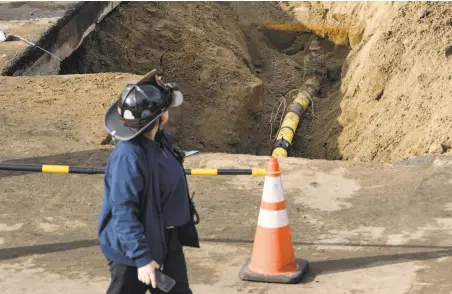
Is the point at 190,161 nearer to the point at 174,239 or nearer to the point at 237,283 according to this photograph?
the point at 237,283

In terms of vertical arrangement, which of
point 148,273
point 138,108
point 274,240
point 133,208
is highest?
point 138,108

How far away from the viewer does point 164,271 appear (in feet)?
14.5

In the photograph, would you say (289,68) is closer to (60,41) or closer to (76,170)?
(60,41)

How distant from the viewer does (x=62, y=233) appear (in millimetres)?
6785

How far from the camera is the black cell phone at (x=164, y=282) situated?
4.08 meters

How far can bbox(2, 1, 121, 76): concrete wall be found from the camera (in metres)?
11.1

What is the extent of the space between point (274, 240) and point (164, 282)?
1.73 m

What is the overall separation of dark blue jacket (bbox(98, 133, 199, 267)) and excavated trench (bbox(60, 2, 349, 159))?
7409 mm

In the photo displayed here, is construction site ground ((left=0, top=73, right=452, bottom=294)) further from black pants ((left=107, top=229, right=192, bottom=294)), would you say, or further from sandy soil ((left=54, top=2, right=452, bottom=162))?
sandy soil ((left=54, top=2, right=452, bottom=162))

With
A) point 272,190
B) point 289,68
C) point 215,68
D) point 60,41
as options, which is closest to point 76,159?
point 272,190

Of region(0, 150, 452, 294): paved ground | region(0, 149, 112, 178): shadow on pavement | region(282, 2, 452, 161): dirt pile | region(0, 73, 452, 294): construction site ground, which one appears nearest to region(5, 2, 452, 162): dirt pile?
region(282, 2, 452, 161): dirt pile

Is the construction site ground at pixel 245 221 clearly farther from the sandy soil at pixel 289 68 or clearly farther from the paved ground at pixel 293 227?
the sandy soil at pixel 289 68

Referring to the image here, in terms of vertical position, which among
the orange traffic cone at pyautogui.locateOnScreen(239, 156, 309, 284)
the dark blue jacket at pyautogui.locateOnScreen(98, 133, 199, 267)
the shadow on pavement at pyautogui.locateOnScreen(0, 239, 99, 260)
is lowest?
the shadow on pavement at pyautogui.locateOnScreen(0, 239, 99, 260)

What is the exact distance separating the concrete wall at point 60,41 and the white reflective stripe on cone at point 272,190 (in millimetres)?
5907
